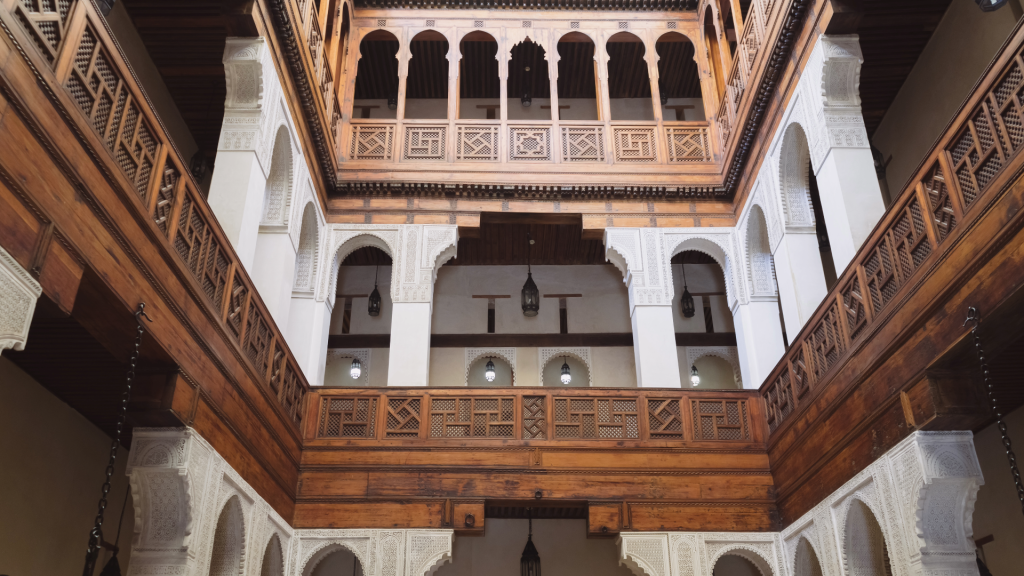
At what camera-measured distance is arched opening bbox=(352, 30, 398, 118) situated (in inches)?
436

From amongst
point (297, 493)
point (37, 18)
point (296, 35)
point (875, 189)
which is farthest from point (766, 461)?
point (37, 18)

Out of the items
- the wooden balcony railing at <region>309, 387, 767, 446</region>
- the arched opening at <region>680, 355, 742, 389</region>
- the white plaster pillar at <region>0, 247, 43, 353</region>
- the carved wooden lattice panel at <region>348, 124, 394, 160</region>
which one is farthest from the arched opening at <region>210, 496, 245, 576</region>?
the arched opening at <region>680, 355, 742, 389</region>

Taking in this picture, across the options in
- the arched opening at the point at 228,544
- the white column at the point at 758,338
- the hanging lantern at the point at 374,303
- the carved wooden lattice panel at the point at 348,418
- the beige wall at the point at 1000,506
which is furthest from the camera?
the hanging lantern at the point at 374,303

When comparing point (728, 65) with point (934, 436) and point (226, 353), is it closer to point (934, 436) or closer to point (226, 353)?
point (934, 436)

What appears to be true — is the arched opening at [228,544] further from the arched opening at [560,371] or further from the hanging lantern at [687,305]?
the hanging lantern at [687,305]

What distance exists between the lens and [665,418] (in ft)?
24.8

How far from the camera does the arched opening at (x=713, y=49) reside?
999 centimetres

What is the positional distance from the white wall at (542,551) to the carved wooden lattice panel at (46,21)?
7.28m

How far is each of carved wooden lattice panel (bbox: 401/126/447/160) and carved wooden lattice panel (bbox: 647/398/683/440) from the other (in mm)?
3918

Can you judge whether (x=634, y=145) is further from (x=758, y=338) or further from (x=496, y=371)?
(x=496, y=371)

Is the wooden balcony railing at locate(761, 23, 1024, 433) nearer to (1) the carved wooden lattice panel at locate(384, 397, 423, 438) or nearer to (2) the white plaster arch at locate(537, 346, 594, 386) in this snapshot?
(1) the carved wooden lattice panel at locate(384, 397, 423, 438)

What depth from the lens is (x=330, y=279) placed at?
351 inches

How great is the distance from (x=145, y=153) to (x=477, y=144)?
229 inches

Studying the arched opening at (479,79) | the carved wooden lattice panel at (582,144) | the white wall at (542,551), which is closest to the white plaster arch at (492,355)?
the white wall at (542,551)
